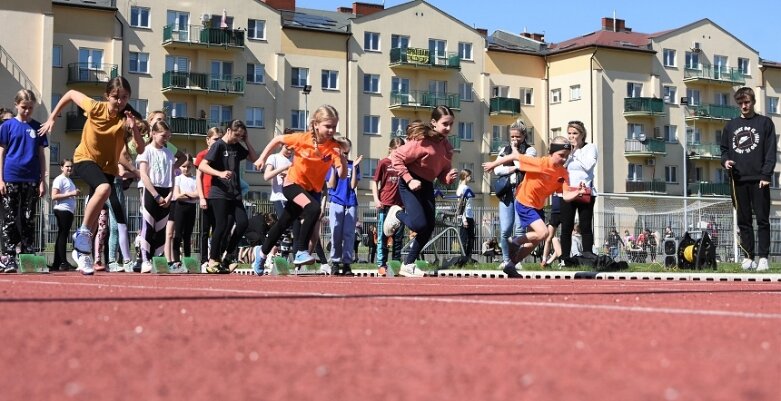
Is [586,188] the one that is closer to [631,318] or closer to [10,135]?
[10,135]

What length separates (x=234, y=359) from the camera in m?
3.65

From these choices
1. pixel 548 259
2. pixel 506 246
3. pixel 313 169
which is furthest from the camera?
pixel 548 259

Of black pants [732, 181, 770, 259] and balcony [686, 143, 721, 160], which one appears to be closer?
black pants [732, 181, 770, 259]

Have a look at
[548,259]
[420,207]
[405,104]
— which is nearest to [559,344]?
[420,207]

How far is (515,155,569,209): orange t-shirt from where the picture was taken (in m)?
14.3

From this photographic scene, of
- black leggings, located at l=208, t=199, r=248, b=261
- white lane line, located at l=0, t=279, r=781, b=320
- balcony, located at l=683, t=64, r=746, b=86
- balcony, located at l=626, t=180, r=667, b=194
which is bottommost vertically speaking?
white lane line, located at l=0, t=279, r=781, b=320

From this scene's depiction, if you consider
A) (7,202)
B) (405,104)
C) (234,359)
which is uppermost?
(405,104)

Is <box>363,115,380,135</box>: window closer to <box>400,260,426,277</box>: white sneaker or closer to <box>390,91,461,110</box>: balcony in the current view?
<box>390,91,461,110</box>: balcony

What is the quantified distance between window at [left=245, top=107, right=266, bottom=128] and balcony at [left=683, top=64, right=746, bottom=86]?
109ft

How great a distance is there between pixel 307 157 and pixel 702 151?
8083 centimetres

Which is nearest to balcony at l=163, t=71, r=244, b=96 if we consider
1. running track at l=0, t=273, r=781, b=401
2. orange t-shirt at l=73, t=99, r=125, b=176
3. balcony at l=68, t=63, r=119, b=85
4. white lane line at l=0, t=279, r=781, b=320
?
balcony at l=68, t=63, r=119, b=85

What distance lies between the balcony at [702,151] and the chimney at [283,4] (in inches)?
1240

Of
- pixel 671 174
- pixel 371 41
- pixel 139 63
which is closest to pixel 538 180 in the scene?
pixel 139 63

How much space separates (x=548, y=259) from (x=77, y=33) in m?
55.4
